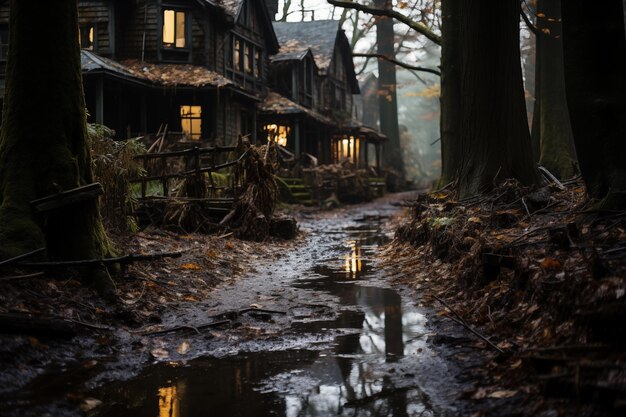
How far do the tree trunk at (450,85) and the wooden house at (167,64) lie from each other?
484 inches

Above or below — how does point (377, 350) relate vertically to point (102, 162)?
below

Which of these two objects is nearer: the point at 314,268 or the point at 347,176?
the point at 314,268

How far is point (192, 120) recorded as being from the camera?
87.5ft

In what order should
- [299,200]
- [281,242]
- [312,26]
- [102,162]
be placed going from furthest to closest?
[312,26] < [299,200] < [281,242] < [102,162]

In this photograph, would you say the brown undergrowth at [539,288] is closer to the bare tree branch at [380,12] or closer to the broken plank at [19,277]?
the broken plank at [19,277]

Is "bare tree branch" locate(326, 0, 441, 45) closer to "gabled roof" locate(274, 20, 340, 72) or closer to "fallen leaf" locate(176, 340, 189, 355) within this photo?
"fallen leaf" locate(176, 340, 189, 355)

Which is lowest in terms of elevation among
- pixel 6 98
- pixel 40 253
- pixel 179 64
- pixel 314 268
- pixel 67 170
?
pixel 314 268

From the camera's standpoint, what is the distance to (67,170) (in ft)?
20.1

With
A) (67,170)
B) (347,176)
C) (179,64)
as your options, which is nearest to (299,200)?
(347,176)

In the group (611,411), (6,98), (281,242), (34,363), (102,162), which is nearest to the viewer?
(611,411)

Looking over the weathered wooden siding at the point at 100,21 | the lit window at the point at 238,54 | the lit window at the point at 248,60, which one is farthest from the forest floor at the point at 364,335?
the lit window at the point at 248,60

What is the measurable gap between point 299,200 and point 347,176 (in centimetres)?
421

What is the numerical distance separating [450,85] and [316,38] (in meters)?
26.8

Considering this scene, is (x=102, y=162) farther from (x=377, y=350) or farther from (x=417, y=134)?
(x=417, y=134)
